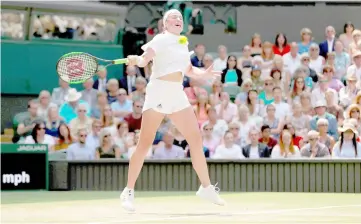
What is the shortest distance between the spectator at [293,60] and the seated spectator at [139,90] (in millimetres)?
2513

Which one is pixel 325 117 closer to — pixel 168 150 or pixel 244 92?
pixel 244 92

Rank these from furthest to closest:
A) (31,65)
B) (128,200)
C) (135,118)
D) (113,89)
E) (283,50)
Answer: (31,65), (283,50), (113,89), (135,118), (128,200)

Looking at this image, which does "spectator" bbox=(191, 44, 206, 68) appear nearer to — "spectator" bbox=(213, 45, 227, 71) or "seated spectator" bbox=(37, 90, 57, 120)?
"spectator" bbox=(213, 45, 227, 71)

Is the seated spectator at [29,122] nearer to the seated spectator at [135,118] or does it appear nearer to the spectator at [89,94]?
the spectator at [89,94]

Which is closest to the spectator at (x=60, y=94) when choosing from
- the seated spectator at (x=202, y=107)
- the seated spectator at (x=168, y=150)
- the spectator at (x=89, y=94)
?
the spectator at (x=89, y=94)

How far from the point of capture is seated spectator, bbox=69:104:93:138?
1584 cm

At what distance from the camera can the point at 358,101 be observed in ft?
49.7

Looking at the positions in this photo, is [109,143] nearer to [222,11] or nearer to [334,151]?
[334,151]

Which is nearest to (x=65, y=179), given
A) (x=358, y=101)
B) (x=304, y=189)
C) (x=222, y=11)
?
(x=304, y=189)

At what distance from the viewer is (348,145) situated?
1375 cm

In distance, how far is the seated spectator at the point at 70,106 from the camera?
16672mm

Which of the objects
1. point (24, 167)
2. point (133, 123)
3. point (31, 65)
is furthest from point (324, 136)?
point (31, 65)

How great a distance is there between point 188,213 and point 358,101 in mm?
6291

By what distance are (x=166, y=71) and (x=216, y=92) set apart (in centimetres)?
746
